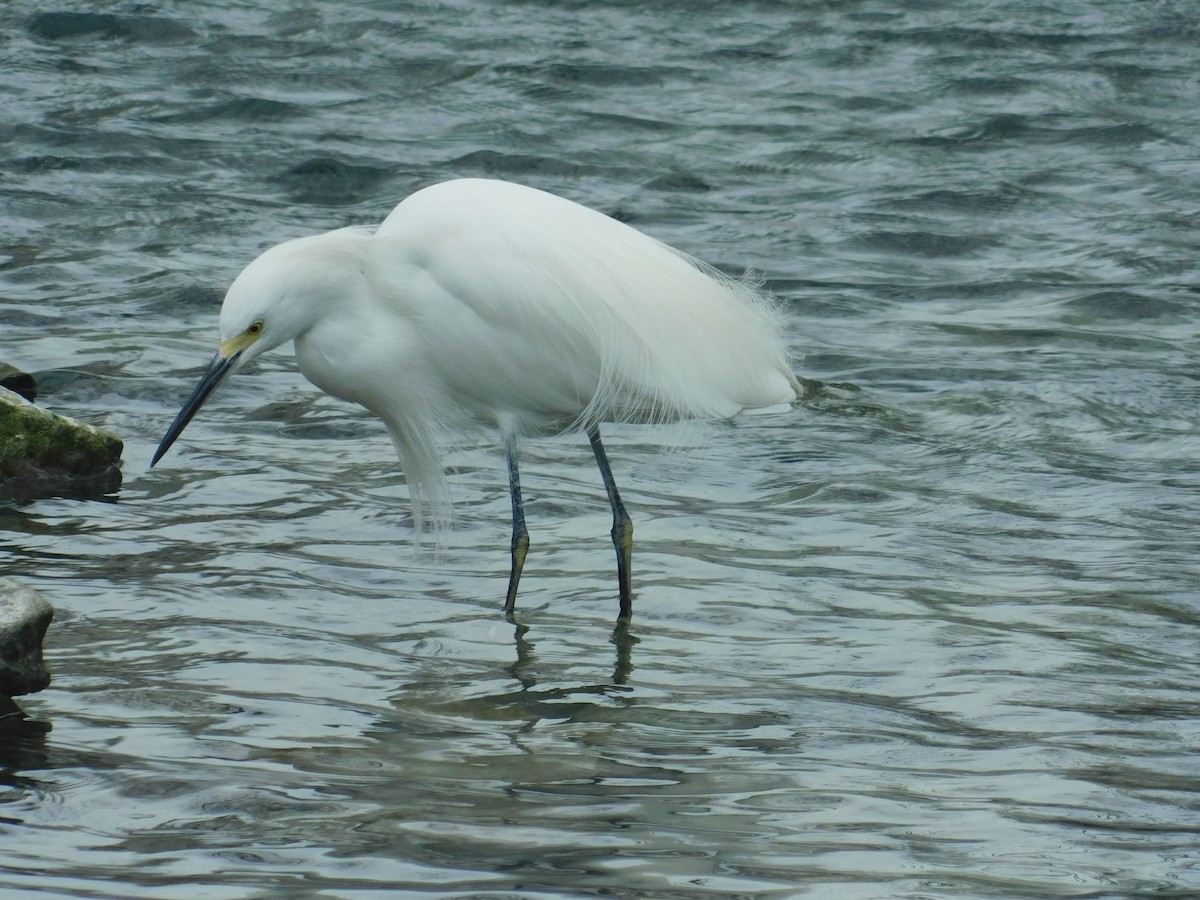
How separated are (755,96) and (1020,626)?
7645mm

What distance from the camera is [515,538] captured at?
5.00m

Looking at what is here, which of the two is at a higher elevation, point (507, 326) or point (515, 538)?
point (507, 326)

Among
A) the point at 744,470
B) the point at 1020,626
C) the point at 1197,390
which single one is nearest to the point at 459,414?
the point at 744,470

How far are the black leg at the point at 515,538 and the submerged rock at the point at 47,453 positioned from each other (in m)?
1.46

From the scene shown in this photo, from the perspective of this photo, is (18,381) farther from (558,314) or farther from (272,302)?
(558,314)

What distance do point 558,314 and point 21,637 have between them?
1819 millimetres

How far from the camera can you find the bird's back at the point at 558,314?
16.0ft

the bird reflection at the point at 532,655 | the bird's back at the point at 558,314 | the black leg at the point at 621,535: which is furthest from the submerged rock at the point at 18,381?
the bird reflection at the point at 532,655

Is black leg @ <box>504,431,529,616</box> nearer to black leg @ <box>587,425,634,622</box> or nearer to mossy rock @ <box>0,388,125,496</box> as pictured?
black leg @ <box>587,425,634,622</box>

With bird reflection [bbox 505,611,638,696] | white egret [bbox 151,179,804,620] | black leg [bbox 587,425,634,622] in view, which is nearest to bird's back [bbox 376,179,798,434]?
white egret [bbox 151,179,804,620]

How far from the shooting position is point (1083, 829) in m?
3.26

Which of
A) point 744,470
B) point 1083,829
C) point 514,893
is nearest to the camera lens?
point 514,893

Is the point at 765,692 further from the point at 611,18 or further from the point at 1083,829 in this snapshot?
the point at 611,18

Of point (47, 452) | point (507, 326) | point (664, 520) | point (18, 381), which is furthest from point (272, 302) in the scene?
point (18, 381)
